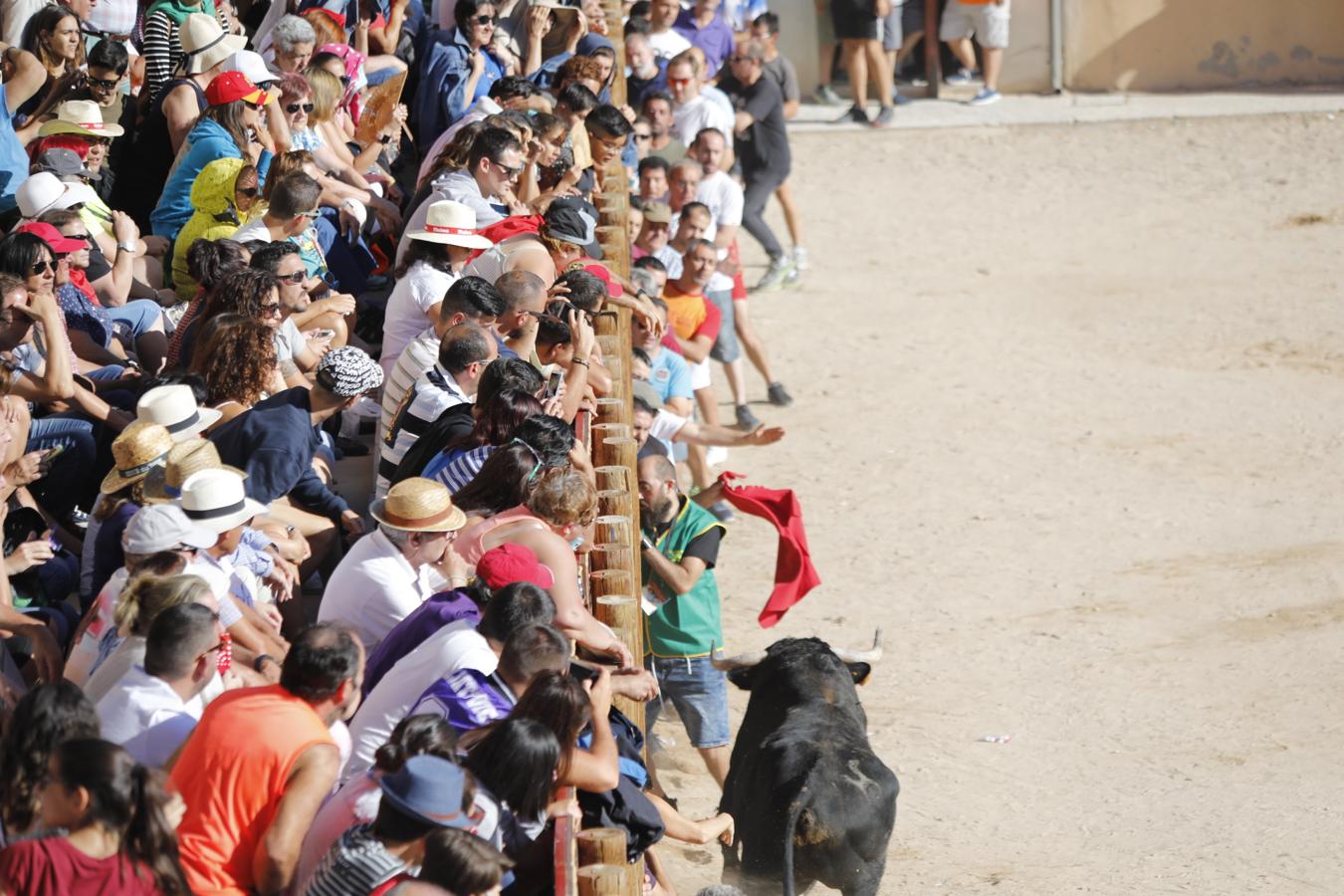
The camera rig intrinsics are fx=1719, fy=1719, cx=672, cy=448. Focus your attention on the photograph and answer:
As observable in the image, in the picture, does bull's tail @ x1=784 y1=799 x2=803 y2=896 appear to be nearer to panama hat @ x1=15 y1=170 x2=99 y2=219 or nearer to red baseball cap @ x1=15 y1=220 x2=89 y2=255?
red baseball cap @ x1=15 y1=220 x2=89 y2=255

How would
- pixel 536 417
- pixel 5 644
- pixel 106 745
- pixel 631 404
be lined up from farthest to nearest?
pixel 631 404 → pixel 536 417 → pixel 5 644 → pixel 106 745

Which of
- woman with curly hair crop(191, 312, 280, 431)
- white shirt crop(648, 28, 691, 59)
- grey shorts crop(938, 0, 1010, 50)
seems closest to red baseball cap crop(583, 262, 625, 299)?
woman with curly hair crop(191, 312, 280, 431)

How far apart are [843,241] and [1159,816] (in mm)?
11276

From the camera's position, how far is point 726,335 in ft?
45.9

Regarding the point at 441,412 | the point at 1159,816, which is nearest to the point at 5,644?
the point at 441,412

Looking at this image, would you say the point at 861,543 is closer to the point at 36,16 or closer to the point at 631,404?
the point at 631,404

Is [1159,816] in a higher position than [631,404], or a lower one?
lower

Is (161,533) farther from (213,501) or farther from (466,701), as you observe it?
(466,701)

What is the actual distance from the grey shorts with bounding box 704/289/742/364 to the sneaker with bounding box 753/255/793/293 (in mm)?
4024

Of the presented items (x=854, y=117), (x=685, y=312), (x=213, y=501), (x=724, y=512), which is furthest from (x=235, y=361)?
(x=854, y=117)

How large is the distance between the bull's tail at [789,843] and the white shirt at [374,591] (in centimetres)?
222

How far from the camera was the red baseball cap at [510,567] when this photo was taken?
551cm

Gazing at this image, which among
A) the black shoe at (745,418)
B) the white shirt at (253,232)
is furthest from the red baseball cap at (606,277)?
the black shoe at (745,418)

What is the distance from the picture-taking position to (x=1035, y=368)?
16141mm
